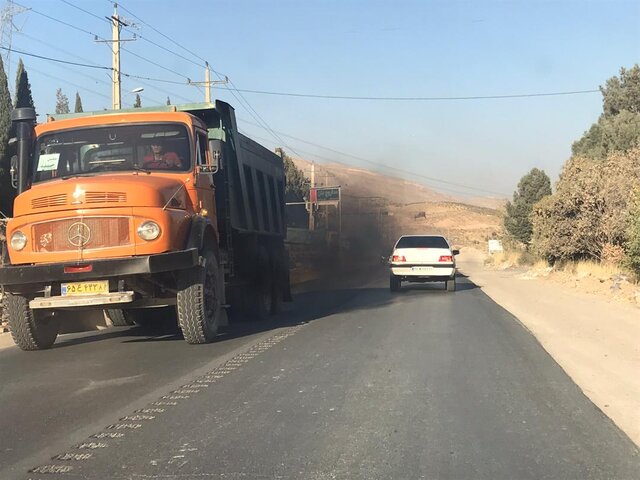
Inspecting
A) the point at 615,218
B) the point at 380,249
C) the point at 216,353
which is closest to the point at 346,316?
the point at 216,353

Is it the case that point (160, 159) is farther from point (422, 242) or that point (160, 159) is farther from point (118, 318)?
point (422, 242)

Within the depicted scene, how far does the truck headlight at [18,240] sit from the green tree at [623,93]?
3435cm

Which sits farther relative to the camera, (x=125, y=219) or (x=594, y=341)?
(x=594, y=341)

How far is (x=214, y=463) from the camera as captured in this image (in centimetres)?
402

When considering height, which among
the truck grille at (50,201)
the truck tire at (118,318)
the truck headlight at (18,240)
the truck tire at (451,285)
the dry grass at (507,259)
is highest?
the truck grille at (50,201)

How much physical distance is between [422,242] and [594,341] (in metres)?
10.1

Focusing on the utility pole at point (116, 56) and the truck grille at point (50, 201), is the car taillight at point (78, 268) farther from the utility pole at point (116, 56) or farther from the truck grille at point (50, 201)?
the utility pole at point (116, 56)

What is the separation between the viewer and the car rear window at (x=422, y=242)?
738 inches

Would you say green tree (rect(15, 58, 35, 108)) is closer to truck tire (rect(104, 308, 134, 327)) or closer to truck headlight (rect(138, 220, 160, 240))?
truck tire (rect(104, 308, 134, 327))

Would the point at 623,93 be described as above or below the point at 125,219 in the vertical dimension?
above

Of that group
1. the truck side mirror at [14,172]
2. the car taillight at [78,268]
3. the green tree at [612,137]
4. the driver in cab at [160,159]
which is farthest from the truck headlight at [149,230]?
the green tree at [612,137]

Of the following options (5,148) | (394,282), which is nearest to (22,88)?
(5,148)

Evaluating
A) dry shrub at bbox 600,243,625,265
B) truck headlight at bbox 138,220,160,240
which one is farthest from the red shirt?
dry shrub at bbox 600,243,625,265

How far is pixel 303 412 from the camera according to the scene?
5195 millimetres
